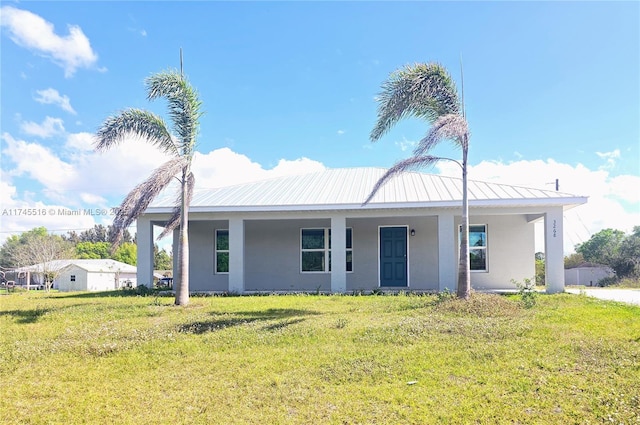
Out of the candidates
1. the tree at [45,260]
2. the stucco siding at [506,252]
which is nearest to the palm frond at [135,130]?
the stucco siding at [506,252]

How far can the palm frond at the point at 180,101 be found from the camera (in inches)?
419

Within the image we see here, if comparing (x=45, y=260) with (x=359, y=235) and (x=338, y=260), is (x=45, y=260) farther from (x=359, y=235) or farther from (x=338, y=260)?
(x=338, y=260)

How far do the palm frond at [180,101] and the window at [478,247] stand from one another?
9739mm

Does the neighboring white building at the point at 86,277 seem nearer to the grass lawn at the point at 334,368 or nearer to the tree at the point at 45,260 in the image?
the tree at the point at 45,260

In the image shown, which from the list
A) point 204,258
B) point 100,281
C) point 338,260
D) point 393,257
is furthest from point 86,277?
point 393,257

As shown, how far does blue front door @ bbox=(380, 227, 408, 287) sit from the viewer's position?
1502cm

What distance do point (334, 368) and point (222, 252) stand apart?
11362 mm

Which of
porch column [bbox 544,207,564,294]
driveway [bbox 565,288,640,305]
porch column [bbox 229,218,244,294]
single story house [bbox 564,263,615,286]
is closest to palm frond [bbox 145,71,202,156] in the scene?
porch column [bbox 229,218,244,294]

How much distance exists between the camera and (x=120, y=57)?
13086mm

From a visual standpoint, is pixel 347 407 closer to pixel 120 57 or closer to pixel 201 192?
pixel 120 57

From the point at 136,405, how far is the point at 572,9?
13.1 m

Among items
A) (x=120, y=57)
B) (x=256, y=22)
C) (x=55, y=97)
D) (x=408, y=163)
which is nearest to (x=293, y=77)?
(x=256, y=22)

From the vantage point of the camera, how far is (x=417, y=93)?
9.67 metres

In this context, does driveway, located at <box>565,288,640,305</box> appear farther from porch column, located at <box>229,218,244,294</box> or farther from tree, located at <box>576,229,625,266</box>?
tree, located at <box>576,229,625,266</box>
